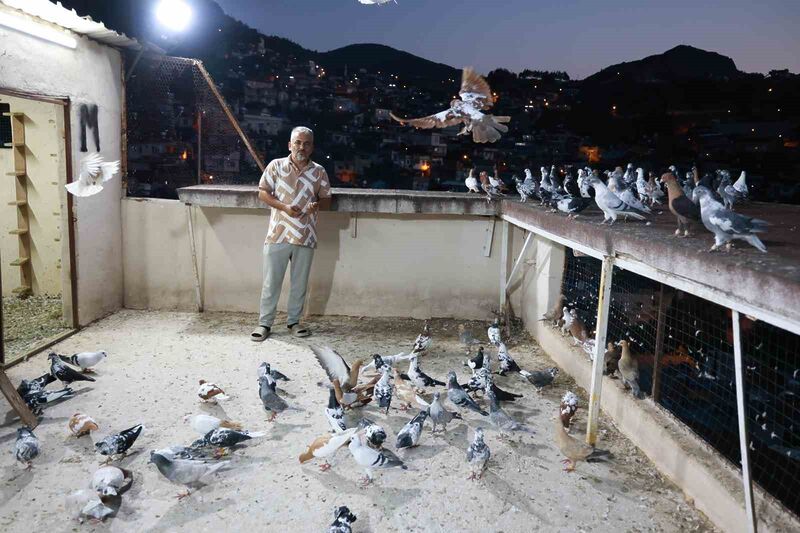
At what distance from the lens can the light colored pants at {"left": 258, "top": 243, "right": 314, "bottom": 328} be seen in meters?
6.72

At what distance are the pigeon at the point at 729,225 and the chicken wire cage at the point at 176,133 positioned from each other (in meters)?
6.70

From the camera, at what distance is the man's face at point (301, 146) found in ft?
21.4

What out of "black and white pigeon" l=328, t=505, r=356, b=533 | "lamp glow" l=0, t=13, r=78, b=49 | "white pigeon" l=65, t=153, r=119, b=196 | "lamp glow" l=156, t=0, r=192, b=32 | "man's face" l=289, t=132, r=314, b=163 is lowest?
"black and white pigeon" l=328, t=505, r=356, b=533

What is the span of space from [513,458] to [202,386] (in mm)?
2778

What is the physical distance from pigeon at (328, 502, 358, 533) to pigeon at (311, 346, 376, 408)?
162 cm

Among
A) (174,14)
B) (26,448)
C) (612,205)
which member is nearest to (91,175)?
(174,14)

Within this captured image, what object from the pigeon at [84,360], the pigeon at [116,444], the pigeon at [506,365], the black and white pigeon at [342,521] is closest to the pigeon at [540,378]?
the pigeon at [506,365]

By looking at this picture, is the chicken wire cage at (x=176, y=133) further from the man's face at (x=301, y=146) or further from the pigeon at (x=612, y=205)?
the pigeon at (x=612, y=205)

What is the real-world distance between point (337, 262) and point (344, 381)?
3.00 m

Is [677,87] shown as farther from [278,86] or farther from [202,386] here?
[202,386]

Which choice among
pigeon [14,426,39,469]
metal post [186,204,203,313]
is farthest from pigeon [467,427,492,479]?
metal post [186,204,203,313]

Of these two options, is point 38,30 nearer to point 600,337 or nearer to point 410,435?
point 410,435

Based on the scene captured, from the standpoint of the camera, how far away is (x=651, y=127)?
1087 inches

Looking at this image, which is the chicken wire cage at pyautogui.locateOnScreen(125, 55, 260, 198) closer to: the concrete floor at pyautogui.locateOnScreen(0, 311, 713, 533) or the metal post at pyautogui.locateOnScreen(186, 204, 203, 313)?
the metal post at pyautogui.locateOnScreen(186, 204, 203, 313)
